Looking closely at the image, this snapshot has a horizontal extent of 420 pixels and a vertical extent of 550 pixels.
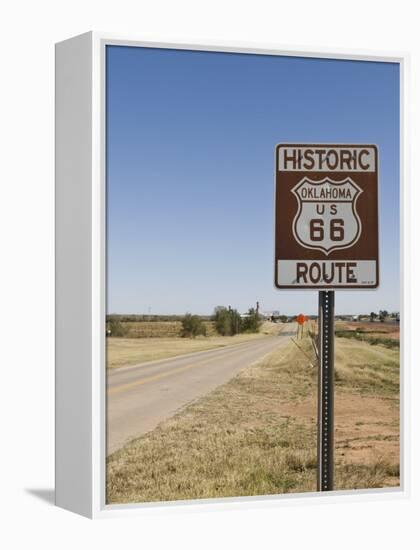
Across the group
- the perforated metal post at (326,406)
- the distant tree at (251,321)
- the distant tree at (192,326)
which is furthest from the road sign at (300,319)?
the distant tree at (192,326)

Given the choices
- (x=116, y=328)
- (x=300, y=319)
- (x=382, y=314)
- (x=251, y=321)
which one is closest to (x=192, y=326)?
(x=251, y=321)

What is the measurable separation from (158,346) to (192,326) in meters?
0.33

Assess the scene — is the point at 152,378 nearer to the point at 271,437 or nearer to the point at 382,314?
the point at 271,437

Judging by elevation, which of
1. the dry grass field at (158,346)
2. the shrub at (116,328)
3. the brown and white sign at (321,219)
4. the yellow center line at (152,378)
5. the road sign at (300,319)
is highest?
Answer: the brown and white sign at (321,219)

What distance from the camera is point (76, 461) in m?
8.87

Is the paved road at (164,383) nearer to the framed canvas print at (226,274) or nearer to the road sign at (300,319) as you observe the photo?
the framed canvas print at (226,274)

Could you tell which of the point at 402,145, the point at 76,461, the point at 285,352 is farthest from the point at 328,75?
the point at 76,461

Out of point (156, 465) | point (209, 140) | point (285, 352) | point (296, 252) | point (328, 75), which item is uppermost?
point (328, 75)

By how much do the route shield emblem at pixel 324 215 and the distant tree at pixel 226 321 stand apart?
0.88 m

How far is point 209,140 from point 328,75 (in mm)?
1250

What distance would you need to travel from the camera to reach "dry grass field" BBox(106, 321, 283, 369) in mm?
8773

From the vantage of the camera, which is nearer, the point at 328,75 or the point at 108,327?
the point at 108,327

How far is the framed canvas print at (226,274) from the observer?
8.80m

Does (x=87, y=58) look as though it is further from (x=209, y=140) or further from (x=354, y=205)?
(x=354, y=205)
